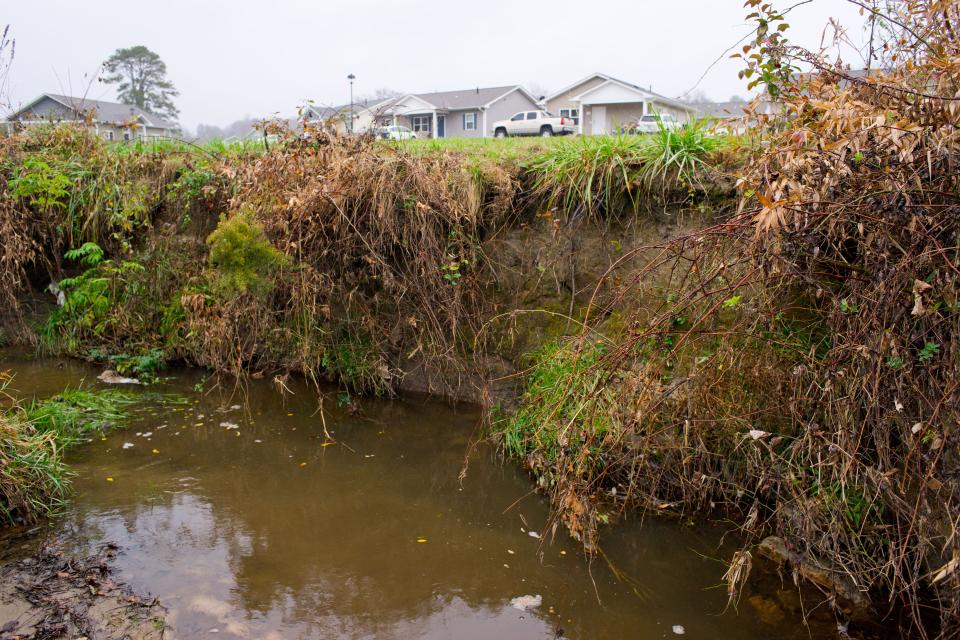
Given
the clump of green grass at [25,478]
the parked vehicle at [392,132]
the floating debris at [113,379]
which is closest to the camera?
the clump of green grass at [25,478]

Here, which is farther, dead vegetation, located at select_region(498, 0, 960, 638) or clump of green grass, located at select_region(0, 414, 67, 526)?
clump of green grass, located at select_region(0, 414, 67, 526)

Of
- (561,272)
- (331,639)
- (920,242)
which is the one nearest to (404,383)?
(561,272)

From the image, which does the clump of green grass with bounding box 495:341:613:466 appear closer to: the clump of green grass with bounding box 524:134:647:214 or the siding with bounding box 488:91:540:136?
the clump of green grass with bounding box 524:134:647:214

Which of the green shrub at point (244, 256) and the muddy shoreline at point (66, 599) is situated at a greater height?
the green shrub at point (244, 256)

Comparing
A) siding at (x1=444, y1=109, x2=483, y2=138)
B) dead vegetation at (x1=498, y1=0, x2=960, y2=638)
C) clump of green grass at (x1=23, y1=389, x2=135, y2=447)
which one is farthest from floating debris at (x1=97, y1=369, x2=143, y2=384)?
siding at (x1=444, y1=109, x2=483, y2=138)

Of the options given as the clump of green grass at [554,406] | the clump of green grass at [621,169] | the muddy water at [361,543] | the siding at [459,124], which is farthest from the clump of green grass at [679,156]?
the siding at [459,124]

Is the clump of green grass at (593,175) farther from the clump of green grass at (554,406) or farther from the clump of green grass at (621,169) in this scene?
the clump of green grass at (554,406)

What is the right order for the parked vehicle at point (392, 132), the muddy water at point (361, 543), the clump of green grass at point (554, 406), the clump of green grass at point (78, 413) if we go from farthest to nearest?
the parked vehicle at point (392, 132) < the clump of green grass at point (78, 413) < the clump of green grass at point (554, 406) < the muddy water at point (361, 543)

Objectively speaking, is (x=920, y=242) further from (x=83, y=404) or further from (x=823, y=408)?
(x=83, y=404)

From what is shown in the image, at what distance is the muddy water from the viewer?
11.0 ft

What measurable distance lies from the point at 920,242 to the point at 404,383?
4.45 meters

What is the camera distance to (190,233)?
736 cm

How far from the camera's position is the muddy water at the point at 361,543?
337 centimetres

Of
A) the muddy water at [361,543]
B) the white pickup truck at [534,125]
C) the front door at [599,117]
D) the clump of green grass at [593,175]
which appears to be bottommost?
the muddy water at [361,543]
